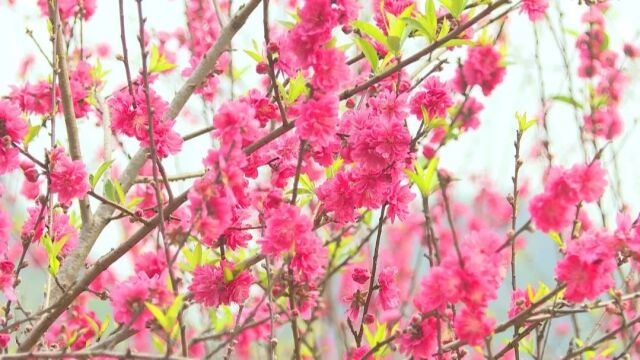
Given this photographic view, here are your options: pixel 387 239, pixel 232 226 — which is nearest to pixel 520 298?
pixel 232 226

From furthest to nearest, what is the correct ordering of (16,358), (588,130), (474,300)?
(588,130), (16,358), (474,300)

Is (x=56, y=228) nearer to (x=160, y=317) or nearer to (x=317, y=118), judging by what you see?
(x=160, y=317)

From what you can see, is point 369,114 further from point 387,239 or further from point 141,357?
point 387,239

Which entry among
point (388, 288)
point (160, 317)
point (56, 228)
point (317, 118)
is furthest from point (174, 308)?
point (56, 228)

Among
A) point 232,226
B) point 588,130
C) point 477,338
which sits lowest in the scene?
point 477,338

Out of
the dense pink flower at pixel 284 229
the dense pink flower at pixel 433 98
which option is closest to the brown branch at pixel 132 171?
the dense pink flower at pixel 433 98

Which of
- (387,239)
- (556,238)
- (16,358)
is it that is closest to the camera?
(16,358)

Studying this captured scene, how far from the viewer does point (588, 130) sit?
436cm

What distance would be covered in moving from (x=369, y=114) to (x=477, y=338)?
0.79 m

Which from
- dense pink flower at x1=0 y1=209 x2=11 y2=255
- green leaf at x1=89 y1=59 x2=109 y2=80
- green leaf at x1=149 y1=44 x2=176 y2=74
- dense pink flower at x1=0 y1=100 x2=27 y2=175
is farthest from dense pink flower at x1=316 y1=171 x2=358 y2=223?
green leaf at x1=89 y1=59 x2=109 y2=80

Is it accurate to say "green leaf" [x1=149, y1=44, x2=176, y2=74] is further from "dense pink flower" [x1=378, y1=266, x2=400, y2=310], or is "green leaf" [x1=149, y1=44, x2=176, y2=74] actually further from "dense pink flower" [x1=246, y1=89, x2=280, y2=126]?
"dense pink flower" [x1=378, y1=266, x2=400, y2=310]

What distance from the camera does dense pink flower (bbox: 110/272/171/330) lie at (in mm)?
1770

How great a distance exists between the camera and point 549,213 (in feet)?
5.77

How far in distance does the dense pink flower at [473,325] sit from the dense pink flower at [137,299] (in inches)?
27.8
